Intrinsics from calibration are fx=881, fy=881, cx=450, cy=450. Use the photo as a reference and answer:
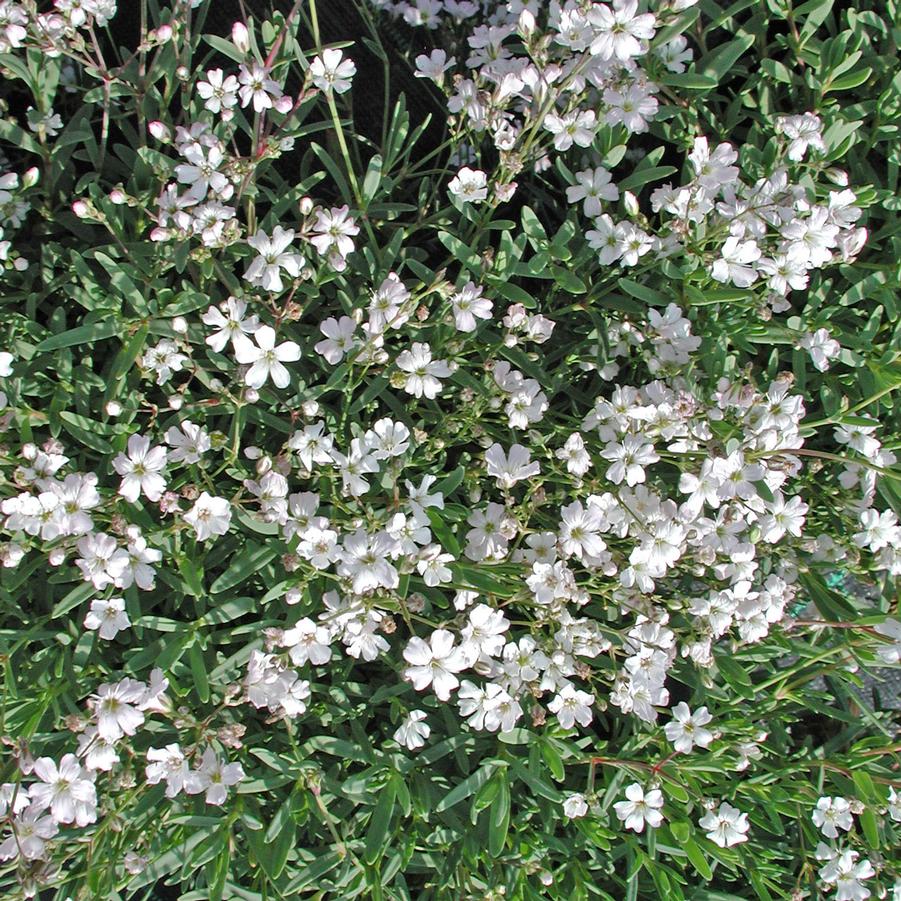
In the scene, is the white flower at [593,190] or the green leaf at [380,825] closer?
the green leaf at [380,825]

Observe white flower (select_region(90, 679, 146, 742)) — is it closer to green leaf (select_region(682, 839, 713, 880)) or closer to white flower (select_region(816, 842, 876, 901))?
green leaf (select_region(682, 839, 713, 880))

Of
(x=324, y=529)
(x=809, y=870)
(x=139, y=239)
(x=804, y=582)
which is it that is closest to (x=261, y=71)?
(x=139, y=239)

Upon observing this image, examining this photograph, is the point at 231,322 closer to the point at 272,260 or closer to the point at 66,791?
the point at 272,260

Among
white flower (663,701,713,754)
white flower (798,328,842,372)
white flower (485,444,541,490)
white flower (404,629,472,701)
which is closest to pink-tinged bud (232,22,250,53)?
white flower (485,444,541,490)

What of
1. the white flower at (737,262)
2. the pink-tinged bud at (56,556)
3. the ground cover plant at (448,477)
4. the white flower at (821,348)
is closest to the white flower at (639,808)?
the ground cover plant at (448,477)

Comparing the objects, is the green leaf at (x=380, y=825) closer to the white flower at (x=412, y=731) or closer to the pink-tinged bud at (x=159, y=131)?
the white flower at (x=412, y=731)
